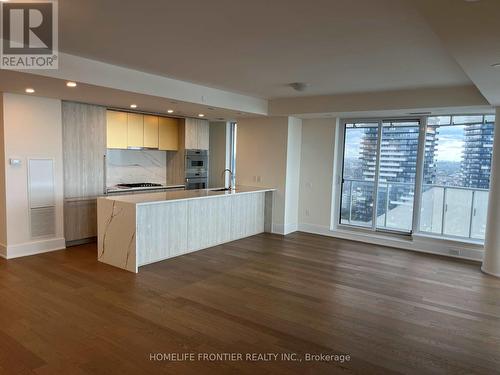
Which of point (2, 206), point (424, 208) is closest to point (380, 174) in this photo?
point (424, 208)

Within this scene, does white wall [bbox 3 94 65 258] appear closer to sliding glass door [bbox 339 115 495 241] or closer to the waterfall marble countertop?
the waterfall marble countertop

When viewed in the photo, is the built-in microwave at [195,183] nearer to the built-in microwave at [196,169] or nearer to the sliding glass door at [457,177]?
the built-in microwave at [196,169]

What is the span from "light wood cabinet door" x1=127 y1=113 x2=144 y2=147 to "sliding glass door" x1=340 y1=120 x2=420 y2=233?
4.16 m

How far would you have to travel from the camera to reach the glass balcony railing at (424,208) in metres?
5.96

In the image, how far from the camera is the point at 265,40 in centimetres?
325

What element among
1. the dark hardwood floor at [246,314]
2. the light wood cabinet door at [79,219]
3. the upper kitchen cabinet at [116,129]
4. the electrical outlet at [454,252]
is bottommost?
the dark hardwood floor at [246,314]

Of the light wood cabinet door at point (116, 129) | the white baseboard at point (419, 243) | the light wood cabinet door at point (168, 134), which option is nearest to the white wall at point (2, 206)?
the light wood cabinet door at point (116, 129)

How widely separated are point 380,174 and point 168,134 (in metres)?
4.47

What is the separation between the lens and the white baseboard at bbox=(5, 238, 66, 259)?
5080 mm

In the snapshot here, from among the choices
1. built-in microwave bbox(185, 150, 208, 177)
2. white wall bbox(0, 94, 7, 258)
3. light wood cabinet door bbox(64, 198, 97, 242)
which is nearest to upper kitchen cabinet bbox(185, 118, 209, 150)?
built-in microwave bbox(185, 150, 208, 177)

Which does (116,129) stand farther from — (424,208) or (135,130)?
(424,208)

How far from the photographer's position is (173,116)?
743 centimetres

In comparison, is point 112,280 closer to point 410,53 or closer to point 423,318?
point 423,318

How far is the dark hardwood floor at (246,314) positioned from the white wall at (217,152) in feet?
12.9
